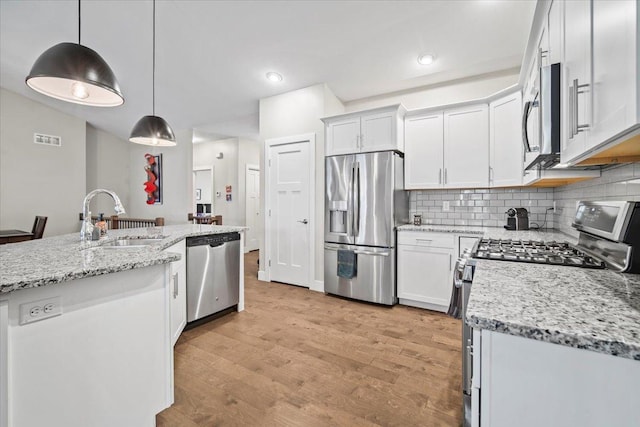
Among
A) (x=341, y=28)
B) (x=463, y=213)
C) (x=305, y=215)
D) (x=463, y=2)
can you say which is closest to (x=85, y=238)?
(x=305, y=215)

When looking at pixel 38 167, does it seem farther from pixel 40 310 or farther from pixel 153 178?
pixel 40 310

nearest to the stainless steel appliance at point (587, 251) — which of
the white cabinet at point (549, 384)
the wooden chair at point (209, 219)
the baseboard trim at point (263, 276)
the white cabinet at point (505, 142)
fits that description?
the white cabinet at point (549, 384)

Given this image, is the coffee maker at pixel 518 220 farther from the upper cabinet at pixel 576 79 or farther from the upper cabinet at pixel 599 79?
the upper cabinet at pixel 576 79

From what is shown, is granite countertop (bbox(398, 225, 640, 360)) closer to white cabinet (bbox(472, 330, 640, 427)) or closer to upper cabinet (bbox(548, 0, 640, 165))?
white cabinet (bbox(472, 330, 640, 427))

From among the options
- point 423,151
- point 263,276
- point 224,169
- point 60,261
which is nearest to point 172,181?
point 224,169

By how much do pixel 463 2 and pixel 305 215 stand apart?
2.82 m

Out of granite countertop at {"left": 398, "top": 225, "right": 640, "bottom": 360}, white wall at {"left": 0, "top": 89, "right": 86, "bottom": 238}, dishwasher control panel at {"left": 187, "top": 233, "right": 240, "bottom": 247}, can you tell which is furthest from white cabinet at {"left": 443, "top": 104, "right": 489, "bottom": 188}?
white wall at {"left": 0, "top": 89, "right": 86, "bottom": 238}

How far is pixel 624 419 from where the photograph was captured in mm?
549

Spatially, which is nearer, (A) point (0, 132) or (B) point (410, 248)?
(B) point (410, 248)

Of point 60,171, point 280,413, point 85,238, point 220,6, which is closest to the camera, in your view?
point 280,413

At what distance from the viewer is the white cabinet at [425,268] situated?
10.0 ft

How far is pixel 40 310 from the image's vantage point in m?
1.07

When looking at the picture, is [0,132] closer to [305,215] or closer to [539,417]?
[305,215]

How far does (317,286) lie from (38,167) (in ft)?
17.6
